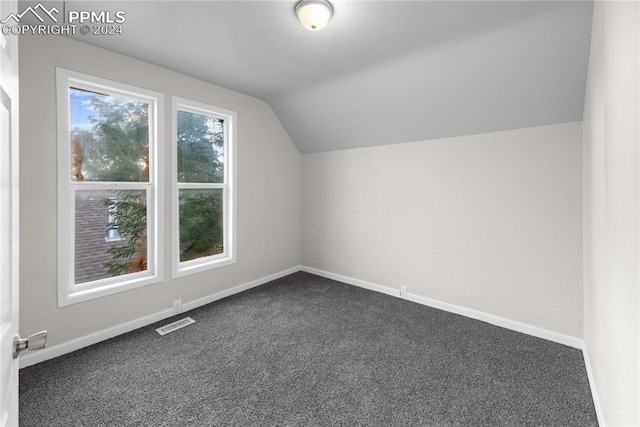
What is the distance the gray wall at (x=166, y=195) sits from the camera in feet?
6.82

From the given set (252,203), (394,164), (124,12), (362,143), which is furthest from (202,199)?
(394,164)

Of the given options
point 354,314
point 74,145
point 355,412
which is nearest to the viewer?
point 355,412

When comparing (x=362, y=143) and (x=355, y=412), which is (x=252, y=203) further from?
(x=355, y=412)

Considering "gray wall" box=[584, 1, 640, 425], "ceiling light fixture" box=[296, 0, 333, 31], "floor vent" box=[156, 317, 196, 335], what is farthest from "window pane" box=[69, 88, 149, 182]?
"gray wall" box=[584, 1, 640, 425]

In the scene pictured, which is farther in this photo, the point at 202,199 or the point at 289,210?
the point at 289,210

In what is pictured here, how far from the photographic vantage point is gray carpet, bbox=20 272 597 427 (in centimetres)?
166

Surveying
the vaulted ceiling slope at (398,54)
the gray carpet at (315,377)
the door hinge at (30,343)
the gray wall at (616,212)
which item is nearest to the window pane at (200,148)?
the vaulted ceiling slope at (398,54)

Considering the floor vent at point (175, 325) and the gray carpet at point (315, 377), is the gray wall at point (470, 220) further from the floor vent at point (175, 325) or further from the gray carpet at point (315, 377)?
the floor vent at point (175, 325)

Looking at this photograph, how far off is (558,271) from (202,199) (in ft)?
11.5

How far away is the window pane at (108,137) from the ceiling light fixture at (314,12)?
1.82m

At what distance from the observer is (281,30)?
82.1 inches

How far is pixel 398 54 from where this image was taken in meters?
2.39

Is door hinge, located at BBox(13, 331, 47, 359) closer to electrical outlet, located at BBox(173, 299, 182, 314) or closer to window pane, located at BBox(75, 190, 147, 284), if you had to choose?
window pane, located at BBox(75, 190, 147, 284)

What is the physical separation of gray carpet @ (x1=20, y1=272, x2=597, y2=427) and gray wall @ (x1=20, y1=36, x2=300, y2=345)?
31 cm
